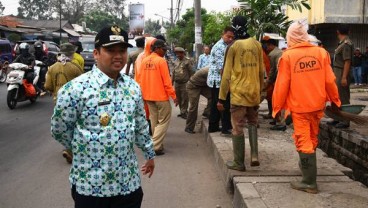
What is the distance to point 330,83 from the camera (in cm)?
428

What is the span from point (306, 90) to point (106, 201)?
7.98ft

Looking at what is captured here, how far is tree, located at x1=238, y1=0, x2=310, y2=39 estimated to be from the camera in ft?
27.2

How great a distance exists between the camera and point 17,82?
35.2 feet

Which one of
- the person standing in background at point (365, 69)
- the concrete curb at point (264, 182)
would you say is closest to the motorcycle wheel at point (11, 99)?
the concrete curb at point (264, 182)

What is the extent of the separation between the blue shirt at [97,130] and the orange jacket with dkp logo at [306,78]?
2158 mm

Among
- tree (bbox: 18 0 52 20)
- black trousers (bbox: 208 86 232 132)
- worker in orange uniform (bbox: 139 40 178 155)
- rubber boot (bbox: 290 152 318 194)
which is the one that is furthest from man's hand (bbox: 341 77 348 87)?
tree (bbox: 18 0 52 20)

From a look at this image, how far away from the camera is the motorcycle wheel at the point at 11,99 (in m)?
10.8

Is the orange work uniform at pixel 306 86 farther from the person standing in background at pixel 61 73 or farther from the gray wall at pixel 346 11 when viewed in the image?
the gray wall at pixel 346 11

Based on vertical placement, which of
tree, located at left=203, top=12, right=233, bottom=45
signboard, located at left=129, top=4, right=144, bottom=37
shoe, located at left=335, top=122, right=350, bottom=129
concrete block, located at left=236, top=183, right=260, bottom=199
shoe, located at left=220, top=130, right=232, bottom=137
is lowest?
concrete block, located at left=236, top=183, right=260, bottom=199

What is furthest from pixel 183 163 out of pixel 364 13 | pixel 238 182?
pixel 364 13

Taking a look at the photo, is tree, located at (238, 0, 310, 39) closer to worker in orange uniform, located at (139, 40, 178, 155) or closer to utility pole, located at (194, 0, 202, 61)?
worker in orange uniform, located at (139, 40, 178, 155)

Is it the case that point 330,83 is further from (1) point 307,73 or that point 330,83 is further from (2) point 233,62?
(2) point 233,62

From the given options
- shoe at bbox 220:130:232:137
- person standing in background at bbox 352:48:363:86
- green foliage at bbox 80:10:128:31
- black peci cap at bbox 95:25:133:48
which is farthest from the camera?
green foliage at bbox 80:10:128:31

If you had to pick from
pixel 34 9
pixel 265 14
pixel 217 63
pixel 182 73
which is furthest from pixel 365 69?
pixel 34 9
